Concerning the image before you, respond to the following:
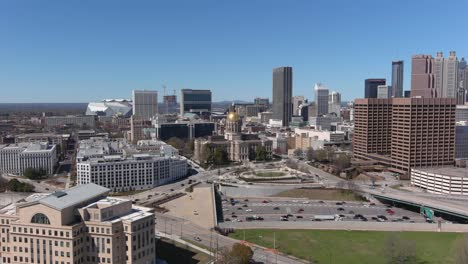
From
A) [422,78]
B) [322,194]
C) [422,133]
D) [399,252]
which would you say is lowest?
[322,194]

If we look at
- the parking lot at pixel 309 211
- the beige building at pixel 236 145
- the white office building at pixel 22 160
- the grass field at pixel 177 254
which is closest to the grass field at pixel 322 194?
the parking lot at pixel 309 211

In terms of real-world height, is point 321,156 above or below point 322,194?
above

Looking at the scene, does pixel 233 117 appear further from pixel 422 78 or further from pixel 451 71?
pixel 451 71

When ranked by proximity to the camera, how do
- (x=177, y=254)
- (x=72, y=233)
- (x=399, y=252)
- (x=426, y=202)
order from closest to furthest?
(x=72, y=233), (x=399, y=252), (x=177, y=254), (x=426, y=202)

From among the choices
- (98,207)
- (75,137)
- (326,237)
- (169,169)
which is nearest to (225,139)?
(169,169)

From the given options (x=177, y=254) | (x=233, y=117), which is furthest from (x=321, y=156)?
(x=177, y=254)

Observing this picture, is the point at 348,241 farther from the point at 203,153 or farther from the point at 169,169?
the point at 203,153

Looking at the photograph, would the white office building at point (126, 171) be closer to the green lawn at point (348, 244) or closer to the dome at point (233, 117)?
the green lawn at point (348, 244)
